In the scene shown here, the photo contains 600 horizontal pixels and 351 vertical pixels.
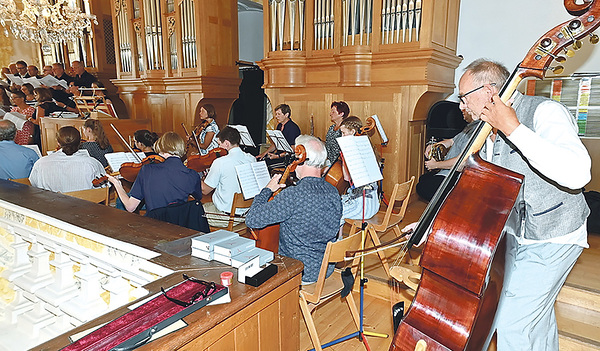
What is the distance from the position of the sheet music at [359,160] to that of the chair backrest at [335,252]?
519mm

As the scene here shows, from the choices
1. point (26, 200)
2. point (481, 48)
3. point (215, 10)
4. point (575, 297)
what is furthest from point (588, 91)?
point (215, 10)

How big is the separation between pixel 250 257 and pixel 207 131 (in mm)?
5231

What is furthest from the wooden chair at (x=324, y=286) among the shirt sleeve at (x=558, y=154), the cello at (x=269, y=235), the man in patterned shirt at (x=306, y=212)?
the shirt sleeve at (x=558, y=154)

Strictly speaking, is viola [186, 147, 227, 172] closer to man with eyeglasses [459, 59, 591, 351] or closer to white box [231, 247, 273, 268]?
white box [231, 247, 273, 268]

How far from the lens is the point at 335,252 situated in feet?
6.83

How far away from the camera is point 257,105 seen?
841 cm

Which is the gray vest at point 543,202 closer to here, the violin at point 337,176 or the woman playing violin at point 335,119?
the violin at point 337,176

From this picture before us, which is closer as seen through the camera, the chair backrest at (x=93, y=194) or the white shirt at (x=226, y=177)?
the chair backrest at (x=93, y=194)

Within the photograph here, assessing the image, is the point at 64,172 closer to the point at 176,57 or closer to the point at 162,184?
the point at 162,184

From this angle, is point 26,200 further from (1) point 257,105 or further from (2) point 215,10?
(1) point 257,105

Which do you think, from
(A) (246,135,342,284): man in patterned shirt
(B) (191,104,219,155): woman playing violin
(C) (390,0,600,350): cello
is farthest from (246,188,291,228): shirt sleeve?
(B) (191,104,219,155): woman playing violin

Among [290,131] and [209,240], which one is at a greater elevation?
[290,131]

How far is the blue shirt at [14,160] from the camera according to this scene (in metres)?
3.87

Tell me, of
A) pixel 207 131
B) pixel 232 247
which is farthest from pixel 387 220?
pixel 207 131
